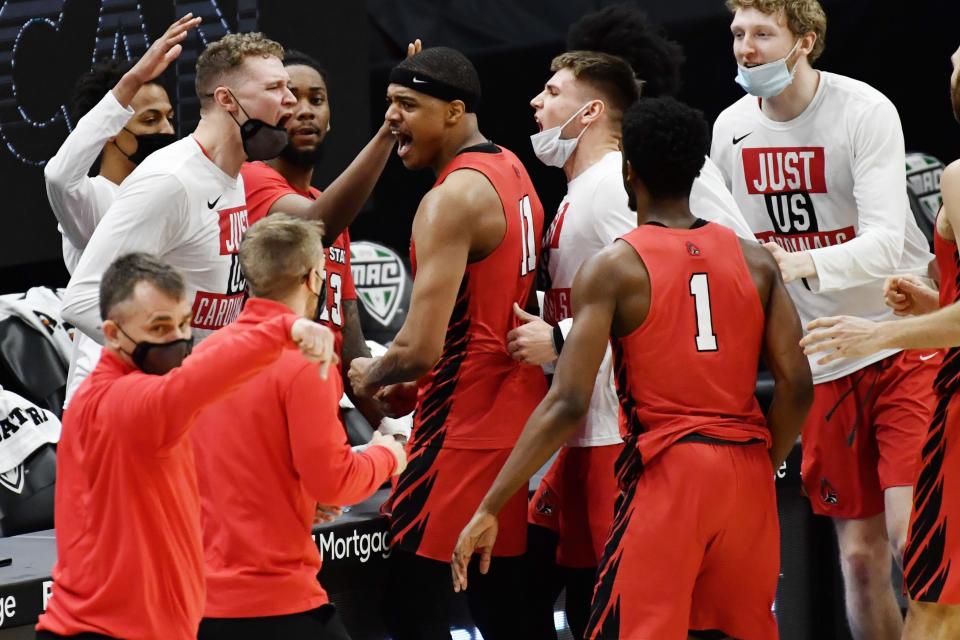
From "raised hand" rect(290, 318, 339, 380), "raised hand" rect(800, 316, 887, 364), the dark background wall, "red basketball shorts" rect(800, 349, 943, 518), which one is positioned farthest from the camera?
the dark background wall

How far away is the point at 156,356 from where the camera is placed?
2986 mm

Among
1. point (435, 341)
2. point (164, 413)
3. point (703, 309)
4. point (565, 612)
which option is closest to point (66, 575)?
point (164, 413)

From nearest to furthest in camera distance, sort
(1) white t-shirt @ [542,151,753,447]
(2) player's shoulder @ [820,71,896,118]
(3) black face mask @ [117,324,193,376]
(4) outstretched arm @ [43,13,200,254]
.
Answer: (3) black face mask @ [117,324,193,376]
(1) white t-shirt @ [542,151,753,447]
(4) outstretched arm @ [43,13,200,254]
(2) player's shoulder @ [820,71,896,118]

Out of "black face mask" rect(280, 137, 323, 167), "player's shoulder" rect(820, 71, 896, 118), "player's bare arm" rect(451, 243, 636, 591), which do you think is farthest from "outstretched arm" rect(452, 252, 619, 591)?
"black face mask" rect(280, 137, 323, 167)

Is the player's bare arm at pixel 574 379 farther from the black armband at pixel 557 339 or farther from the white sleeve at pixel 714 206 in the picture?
the white sleeve at pixel 714 206

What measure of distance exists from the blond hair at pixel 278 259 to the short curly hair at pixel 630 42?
1776mm

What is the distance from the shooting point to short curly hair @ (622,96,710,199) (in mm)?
3525

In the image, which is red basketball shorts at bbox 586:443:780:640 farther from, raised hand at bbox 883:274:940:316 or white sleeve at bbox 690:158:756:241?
white sleeve at bbox 690:158:756:241

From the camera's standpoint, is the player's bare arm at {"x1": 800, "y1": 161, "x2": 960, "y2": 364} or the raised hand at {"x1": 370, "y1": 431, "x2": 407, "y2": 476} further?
the player's bare arm at {"x1": 800, "y1": 161, "x2": 960, "y2": 364}

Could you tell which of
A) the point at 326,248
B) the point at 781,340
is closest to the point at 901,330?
the point at 781,340

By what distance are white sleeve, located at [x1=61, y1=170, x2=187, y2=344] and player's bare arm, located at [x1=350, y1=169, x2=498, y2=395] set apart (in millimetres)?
695

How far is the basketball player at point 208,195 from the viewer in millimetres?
4035

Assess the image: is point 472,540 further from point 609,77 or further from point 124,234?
point 609,77

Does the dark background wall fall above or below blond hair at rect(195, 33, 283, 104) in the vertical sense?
above
